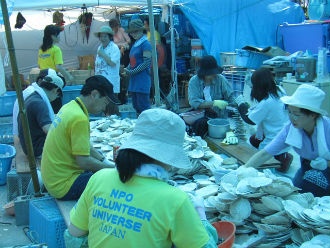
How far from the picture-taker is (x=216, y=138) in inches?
205

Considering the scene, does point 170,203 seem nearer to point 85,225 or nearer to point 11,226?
point 85,225

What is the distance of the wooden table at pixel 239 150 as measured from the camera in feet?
13.9

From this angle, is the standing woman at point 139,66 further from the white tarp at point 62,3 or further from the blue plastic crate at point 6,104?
the white tarp at point 62,3

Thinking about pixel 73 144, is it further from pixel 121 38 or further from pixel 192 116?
pixel 121 38

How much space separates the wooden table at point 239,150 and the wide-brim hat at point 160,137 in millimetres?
2689

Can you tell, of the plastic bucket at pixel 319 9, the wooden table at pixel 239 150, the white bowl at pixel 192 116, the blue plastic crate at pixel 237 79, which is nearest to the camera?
the wooden table at pixel 239 150

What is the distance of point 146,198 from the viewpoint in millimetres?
1515

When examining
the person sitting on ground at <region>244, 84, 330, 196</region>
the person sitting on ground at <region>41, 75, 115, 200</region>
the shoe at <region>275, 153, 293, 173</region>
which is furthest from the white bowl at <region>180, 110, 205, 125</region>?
the person sitting on ground at <region>41, 75, 115, 200</region>

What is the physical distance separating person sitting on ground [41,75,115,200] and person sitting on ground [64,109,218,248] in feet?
4.66

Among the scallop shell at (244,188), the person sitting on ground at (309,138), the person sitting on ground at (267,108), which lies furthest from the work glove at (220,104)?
the scallop shell at (244,188)

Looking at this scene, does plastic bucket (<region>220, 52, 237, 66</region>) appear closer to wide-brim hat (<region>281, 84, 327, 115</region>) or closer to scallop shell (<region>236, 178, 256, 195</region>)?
wide-brim hat (<region>281, 84, 327, 115</region>)

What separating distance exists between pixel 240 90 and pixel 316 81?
158 cm

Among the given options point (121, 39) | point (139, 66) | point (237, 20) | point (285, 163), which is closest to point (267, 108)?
point (285, 163)

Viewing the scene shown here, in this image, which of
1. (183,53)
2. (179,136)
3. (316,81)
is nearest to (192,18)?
(183,53)
